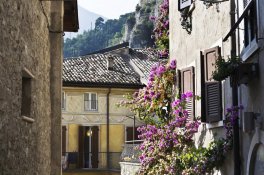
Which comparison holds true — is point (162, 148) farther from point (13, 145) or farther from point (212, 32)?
point (13, 145)

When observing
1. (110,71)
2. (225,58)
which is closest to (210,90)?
(225,58)

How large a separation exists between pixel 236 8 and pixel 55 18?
3.87 metres

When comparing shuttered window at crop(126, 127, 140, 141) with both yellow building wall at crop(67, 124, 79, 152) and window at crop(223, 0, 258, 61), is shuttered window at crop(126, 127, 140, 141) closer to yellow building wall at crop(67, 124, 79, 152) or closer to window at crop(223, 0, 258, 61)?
yellow building wall at crop(67, 124, 79, 152)

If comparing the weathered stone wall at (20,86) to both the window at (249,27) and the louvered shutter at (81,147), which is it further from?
the louvered shutter at (81,147)

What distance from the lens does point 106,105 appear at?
34.2 m

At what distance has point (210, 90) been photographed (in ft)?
39.9

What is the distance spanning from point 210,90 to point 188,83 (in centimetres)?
206

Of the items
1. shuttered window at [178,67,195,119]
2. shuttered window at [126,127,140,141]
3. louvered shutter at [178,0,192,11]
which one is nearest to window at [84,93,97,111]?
shuttered window at [126,127,140,141]

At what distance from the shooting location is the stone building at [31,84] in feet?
23.8

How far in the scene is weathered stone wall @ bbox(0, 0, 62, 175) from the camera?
714cm

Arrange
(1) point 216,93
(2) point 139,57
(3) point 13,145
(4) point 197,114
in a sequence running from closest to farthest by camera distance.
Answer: (3) point 13,145 → (1) point 216,93 → (4) point 197,114 → (2) point 139,57

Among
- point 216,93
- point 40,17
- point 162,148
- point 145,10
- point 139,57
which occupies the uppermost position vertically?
point 145,10

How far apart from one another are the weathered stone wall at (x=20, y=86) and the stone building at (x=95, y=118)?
848 inches

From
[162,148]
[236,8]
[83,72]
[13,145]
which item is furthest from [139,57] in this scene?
[13,145]
